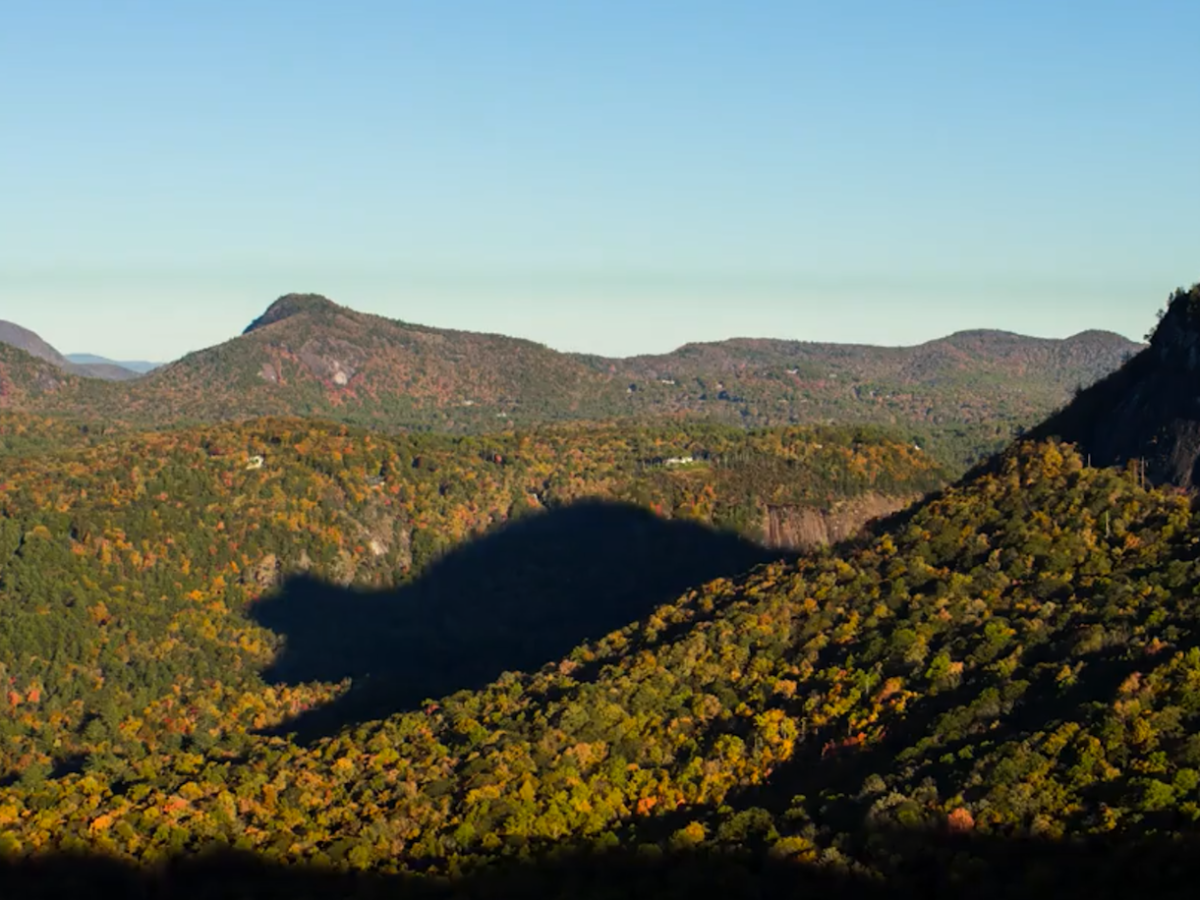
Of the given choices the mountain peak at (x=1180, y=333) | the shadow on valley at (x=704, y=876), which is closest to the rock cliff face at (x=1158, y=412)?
the mountain peak at (x=1180, y=333)

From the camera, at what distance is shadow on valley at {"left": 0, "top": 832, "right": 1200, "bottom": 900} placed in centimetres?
8569

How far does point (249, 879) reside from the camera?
109 meters

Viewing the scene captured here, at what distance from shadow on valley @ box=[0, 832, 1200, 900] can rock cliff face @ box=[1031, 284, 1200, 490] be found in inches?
2851

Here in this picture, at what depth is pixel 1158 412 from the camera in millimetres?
159375

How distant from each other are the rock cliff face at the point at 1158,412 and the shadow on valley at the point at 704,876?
7242 centimetres

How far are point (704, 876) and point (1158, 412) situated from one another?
89008 millimetres

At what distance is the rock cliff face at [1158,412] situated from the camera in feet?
503

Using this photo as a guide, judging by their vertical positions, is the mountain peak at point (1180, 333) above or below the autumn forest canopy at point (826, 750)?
above

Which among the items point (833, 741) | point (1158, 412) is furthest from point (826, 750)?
point (1158, 412)

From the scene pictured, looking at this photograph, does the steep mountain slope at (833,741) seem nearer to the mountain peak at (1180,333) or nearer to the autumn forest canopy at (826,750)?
the autumn forest canopy at (826,750)

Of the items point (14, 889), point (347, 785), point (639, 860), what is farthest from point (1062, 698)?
point (14, 889)

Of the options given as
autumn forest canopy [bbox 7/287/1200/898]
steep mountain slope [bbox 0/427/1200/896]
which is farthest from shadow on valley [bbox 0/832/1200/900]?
steep mountain slope [bbox 0/427/1200/896]

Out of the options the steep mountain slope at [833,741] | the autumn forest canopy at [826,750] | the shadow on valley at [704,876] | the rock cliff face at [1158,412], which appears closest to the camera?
the shadow on valley at [704,876]

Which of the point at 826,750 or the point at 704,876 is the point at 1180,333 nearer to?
the point at 826,750
